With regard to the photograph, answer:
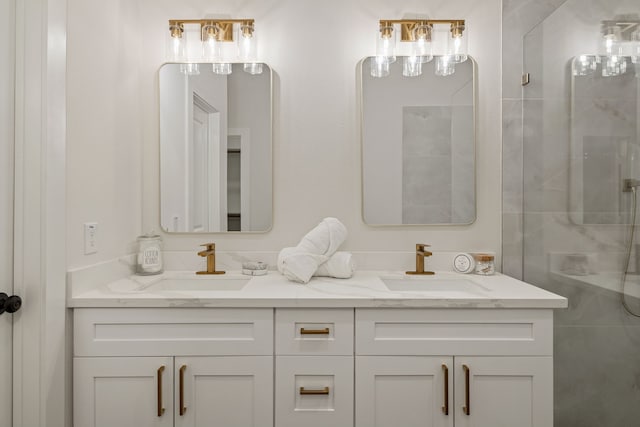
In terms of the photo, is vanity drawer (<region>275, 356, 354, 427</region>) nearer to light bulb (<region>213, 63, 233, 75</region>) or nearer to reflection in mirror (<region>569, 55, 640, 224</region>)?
reflection in mirror (<region>569, 55, 640, 224</region>)

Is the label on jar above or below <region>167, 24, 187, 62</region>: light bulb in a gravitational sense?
below

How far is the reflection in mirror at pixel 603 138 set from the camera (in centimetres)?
133

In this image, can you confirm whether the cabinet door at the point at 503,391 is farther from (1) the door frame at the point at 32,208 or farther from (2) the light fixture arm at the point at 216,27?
(2) the light fixture arm at the point at 216,27

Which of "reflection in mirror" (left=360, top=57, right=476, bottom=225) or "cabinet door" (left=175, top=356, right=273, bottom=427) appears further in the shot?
"reflection in mirror" (left=360, top=57, right=476, bottom=225)

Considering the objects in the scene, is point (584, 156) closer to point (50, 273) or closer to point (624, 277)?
point (624, 277)

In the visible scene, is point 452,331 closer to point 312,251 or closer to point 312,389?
point 312,389

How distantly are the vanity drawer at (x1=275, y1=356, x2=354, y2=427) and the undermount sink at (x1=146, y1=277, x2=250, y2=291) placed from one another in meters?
0.50

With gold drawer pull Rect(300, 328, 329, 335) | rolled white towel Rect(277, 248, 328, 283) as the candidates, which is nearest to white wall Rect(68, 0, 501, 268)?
rolled white towel Rect(277, 248, 328, 283)

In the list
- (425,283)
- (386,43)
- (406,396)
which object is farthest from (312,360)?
(386,43)

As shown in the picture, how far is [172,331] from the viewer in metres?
1.33

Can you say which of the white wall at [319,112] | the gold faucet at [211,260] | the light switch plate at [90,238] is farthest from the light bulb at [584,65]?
the light switch plate at [90,238]

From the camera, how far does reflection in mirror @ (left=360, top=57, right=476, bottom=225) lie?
1.81 metres

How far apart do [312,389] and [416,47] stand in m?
1.57

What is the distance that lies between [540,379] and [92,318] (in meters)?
1.59
